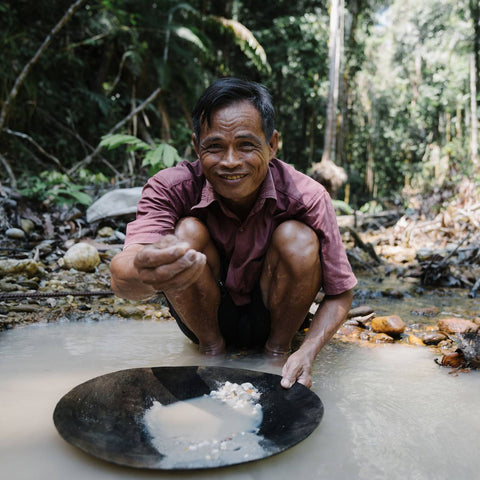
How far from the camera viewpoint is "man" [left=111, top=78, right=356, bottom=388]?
61.7 inches

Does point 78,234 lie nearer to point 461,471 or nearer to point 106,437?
point 106,437

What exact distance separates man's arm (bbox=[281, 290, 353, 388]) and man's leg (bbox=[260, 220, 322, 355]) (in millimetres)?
92

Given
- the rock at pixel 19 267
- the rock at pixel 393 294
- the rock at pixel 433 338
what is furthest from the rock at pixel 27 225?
the rock at pixel 433 338

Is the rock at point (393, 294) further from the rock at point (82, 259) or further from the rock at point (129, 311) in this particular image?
the rock at point (82, 259)

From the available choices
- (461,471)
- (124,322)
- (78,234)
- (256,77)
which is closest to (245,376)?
(461,471)

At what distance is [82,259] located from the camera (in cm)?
312

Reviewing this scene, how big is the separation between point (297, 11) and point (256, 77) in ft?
7.14

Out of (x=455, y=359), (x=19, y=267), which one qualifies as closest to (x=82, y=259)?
(x=19, y=267)

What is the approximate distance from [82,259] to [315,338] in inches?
82.3

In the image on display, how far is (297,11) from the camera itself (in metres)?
12.7

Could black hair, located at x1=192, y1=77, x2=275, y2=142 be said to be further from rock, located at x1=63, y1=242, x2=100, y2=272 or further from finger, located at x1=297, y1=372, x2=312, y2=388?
rock, located at x1=63, y1=242, x2=100, y2=272

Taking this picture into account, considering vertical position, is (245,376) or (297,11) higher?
(297,11)

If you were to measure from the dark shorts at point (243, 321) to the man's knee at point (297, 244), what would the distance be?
26 cm

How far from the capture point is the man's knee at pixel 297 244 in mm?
1625
